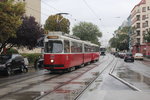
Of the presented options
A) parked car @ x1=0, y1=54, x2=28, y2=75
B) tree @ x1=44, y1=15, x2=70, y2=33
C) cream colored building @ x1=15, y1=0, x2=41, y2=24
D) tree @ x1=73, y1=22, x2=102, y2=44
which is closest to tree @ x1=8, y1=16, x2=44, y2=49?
parked car @ x1=0, y1=54, x2=28, y2=75

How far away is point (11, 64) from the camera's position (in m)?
23.0

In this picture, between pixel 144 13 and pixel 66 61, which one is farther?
pixel 144 13

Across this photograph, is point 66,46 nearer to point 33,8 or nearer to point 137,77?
point 137,77

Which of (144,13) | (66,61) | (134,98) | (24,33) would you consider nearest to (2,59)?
(66,61)

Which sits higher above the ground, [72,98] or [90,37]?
[90,37]

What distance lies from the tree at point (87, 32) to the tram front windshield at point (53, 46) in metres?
82.2

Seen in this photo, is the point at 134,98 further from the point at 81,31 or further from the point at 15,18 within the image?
the point at 81,31

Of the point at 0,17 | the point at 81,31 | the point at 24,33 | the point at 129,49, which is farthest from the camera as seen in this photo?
the point at 129,49

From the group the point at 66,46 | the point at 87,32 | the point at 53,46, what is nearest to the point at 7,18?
the point at 53,46

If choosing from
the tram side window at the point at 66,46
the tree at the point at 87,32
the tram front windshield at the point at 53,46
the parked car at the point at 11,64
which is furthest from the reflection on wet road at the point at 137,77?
the tree at the point at 87,32

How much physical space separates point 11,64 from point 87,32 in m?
86.0

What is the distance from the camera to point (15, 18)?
70.5ft

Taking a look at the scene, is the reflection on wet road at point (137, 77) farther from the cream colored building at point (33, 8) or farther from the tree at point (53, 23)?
the tree at point (53, 23)

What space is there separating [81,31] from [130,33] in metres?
18.4
